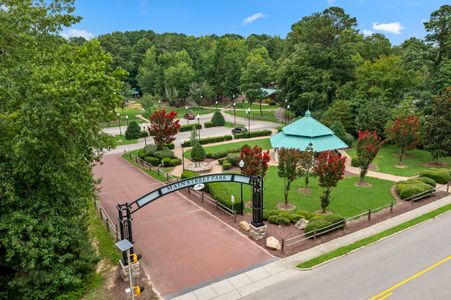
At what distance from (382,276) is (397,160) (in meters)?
25.5

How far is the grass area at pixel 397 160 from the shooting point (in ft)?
104

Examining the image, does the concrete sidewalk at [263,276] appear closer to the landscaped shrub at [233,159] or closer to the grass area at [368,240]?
the grass area at [368,240]

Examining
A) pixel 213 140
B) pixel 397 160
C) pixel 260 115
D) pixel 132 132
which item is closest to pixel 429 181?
pixel 397 160

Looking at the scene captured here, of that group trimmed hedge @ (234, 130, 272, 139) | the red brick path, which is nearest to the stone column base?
the red brick path

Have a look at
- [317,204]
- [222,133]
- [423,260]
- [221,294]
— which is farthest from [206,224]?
[222,133]

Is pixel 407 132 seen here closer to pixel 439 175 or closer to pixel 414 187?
pixel 439 175

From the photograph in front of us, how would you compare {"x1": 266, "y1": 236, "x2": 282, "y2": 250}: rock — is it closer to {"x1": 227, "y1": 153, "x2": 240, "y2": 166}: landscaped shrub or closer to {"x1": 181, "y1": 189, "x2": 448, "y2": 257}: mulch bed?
{"x1": 181, "y1": 189, "x2": 448, "y2": 257}: mulch bed

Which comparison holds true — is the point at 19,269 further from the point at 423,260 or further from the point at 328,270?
the point at 423,260

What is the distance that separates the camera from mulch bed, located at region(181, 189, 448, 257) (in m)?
17.1

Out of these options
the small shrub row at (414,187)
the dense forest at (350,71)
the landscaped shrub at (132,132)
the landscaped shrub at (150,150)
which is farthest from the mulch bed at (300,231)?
the landscaped shrub at (132,132)

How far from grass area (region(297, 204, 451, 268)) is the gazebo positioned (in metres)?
13.6

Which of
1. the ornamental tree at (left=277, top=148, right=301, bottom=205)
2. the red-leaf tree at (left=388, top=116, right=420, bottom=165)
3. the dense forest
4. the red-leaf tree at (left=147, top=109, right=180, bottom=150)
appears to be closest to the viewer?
the ornamental tree at (left=277, top=148, right=301, bottom=205)

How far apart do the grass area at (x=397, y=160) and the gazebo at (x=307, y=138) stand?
4.52 meters

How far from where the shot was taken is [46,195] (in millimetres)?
13273
